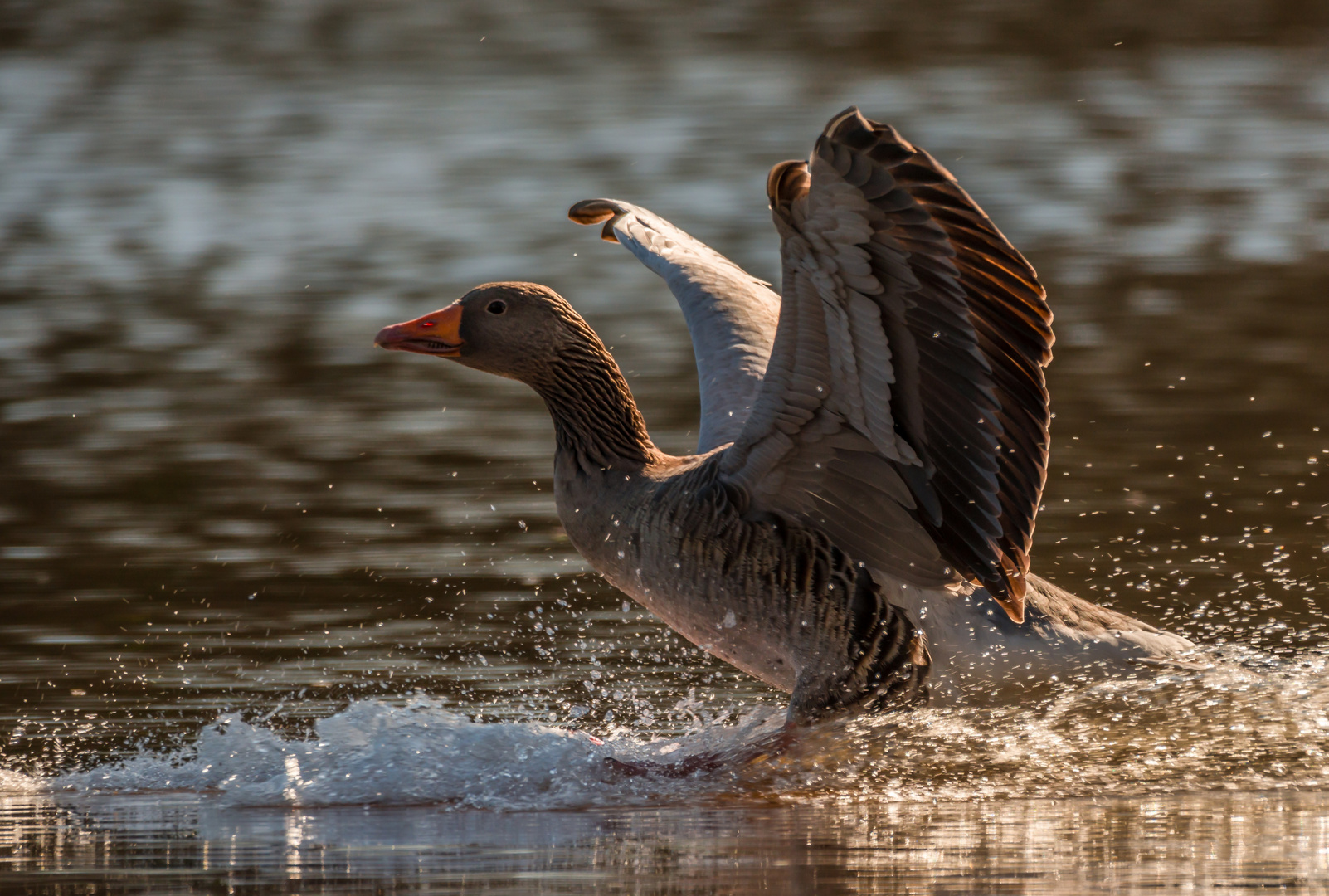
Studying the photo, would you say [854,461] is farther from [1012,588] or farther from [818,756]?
[818,756]

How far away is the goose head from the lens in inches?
237

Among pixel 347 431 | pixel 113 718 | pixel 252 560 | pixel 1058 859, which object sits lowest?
pixel 1058 859

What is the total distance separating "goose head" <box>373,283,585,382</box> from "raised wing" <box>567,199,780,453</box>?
2.21ft

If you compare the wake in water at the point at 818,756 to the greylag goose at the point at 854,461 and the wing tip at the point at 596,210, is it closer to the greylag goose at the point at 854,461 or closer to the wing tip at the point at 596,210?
the greylag goose at the point at 854,461

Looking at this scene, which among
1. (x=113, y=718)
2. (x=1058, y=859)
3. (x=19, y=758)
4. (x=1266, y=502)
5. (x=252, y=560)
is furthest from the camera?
(x=1266, y=502)

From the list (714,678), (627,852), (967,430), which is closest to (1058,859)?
(627,852)

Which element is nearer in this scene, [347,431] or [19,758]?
[19,758]

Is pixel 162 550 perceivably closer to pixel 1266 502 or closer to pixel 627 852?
pixel 627 852

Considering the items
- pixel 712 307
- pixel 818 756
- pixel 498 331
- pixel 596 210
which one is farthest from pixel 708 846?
pixel 596 210

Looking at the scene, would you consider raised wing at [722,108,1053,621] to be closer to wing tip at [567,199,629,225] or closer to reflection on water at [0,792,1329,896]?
reflection on water at [0,792,1329,896]

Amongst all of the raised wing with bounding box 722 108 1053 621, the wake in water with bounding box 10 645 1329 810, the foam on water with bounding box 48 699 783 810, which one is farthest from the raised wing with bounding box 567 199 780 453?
the foam on water with bounding box 48 699 783 810

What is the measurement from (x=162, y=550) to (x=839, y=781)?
3.86m

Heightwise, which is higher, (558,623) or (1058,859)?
(558,623)

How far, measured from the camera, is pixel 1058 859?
151 inches
